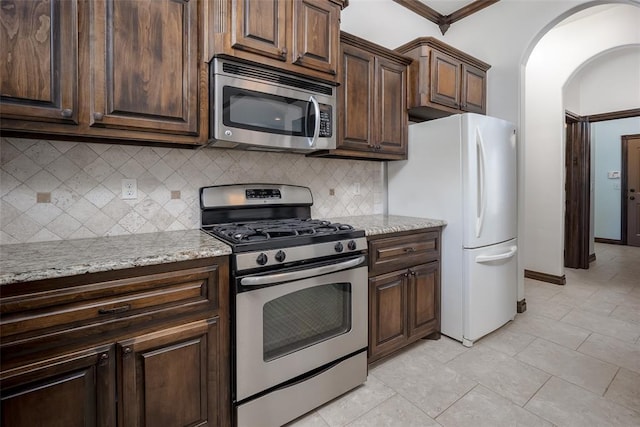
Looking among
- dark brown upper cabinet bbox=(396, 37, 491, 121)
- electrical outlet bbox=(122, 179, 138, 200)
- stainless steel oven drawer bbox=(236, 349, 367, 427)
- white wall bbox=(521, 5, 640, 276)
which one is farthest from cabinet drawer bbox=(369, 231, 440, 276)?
white wall bbox=(521, 5, 640, 276)

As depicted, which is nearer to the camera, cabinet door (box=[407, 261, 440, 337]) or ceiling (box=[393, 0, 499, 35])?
cabinet door (box=[407, 261, 440, 337])

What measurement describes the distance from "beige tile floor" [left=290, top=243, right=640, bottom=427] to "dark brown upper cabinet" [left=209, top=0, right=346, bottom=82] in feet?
6.20

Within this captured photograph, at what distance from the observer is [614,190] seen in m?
6.17

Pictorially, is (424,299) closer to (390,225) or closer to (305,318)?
(390,225)

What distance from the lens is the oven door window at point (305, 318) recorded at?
1563 millimetres

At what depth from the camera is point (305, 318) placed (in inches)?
66.1

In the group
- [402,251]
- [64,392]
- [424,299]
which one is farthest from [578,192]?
[64,392]

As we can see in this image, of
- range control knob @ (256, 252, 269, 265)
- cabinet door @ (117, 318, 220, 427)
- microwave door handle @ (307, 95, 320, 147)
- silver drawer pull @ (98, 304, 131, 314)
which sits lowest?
cabinet door @ (117, 318, 220, 427)

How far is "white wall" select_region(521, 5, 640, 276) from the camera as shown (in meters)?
3.55

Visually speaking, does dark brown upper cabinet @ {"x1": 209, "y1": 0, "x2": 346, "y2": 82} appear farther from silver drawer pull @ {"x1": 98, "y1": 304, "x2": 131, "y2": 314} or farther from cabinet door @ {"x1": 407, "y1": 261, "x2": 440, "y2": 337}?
cabinet door @ {"x1": 407, "y1": 261, "x2": 440, "y2": 337}

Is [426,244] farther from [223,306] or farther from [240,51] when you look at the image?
[240,51]

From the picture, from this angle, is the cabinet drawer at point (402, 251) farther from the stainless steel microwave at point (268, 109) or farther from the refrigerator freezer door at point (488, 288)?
the stainless steel microwave at point (268, 109)

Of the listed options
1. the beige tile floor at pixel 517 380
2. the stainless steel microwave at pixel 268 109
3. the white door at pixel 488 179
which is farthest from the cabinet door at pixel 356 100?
the beige tile floor at pixel 517 380

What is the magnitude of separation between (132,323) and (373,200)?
82.8 inches
